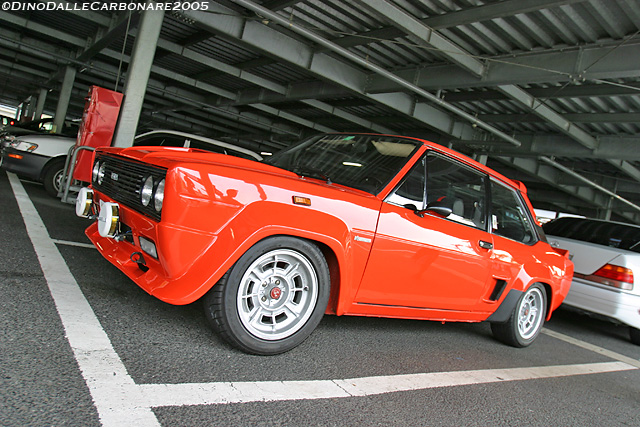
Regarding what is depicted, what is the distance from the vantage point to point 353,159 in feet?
12.0

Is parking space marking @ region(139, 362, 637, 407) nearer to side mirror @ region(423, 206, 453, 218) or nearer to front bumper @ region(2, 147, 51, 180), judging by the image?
side mirror @ region(423, 206, 453, 218)

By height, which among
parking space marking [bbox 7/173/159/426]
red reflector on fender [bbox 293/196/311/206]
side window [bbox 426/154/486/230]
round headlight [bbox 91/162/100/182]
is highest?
side window [bbox 426/154/486/230]

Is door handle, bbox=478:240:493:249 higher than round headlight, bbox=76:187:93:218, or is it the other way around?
door handle, bbox=478:240:493:249

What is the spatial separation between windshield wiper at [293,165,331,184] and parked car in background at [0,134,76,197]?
603 cm

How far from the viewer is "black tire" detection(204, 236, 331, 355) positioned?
2652 millimetres

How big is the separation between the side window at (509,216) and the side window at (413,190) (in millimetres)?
1017

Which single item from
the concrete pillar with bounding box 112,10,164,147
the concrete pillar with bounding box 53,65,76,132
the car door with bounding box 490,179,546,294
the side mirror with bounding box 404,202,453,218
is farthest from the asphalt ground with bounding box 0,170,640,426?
the concrete pillar with bounding box 53,65,76,132

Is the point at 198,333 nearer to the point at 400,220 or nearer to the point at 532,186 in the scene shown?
the point at 400,220

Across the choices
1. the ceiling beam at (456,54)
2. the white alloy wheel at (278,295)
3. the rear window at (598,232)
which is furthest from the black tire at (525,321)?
the ceiling beam at (456,54)

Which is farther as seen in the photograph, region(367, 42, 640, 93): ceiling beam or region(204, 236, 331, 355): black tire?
region(367, 42, 640, 93): ceiling beam

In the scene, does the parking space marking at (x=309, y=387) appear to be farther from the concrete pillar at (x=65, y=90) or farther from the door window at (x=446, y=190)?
the concrete pillar at (x=65, y=90)

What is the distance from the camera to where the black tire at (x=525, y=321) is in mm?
4512

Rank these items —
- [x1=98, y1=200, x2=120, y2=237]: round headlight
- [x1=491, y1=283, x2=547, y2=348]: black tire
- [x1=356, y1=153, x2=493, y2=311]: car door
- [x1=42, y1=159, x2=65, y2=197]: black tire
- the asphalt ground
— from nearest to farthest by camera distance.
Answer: the asphalt ground, [x1=98, y1=200, x2=120, y2=237]: round headlight, [x1=356, y1=153, x2=493, y2=311]: car door, [x1=491, y1=283, x2=547, y2=348]: black tire, [x1=42, y1=159, x2=65, y2=197]: black tire

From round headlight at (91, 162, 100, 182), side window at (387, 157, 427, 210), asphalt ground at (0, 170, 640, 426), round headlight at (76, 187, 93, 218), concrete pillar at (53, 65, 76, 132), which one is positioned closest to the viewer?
asphalt ground at (0, 170, 640, 426)
